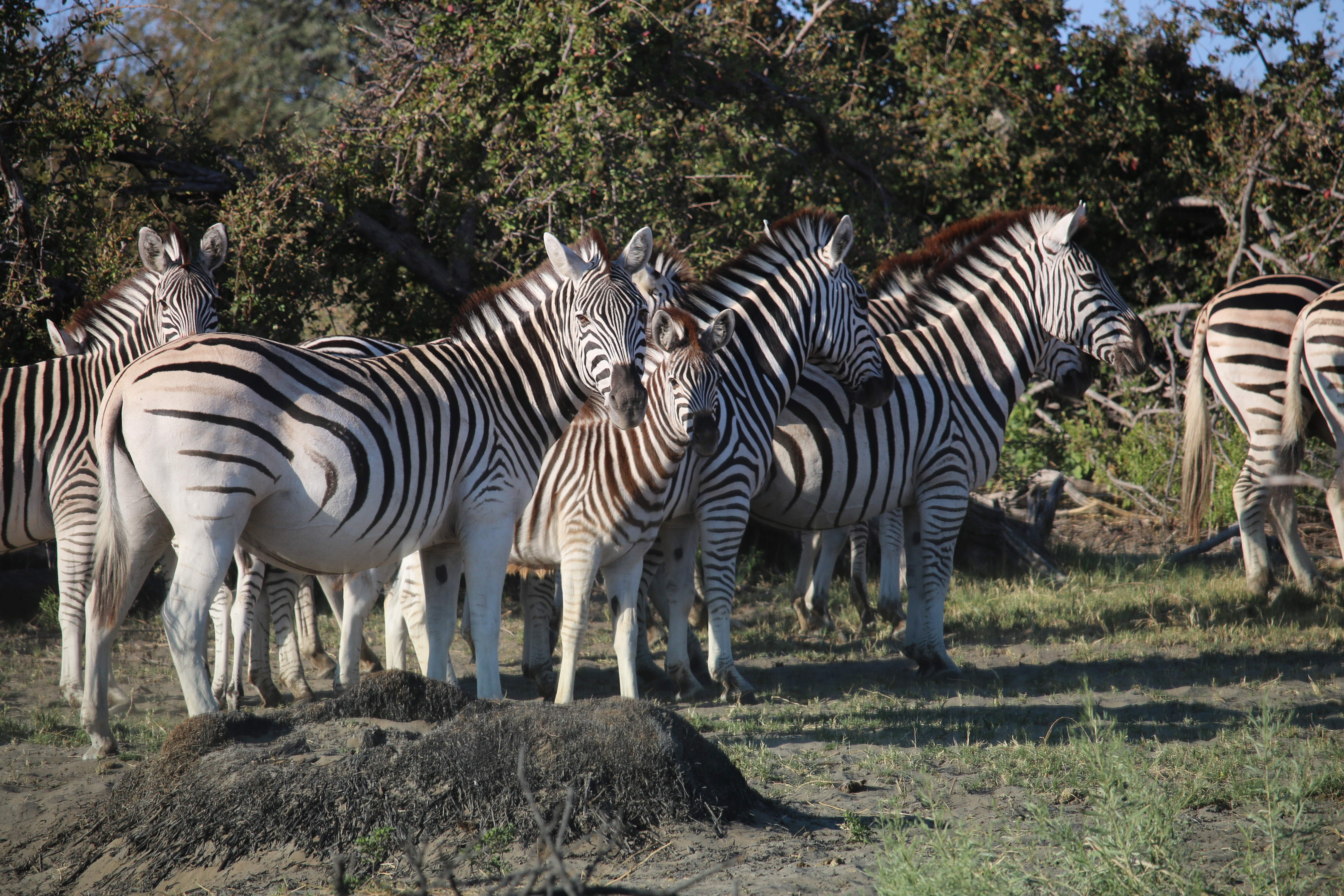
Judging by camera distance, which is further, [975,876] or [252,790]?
[252,790]

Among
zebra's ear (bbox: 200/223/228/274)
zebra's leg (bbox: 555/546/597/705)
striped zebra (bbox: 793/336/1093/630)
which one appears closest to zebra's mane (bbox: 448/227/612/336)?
zebra's leg (bbox: 555/546/597/705)

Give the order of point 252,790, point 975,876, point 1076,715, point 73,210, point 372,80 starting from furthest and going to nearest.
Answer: point 372,80
point 73,210
point 1076,715
point 252,790
point 975,876

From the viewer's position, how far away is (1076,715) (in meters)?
5.79

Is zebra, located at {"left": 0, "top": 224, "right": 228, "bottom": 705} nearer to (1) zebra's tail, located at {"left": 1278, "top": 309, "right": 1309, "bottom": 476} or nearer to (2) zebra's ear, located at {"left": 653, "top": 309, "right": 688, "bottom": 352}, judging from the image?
(2) zebra's ear, located at {"left": 653, "top": 309, "right": 688, "bottom": 352}

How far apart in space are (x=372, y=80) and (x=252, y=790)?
9.45m

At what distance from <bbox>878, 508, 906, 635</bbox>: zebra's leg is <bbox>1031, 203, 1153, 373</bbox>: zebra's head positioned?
188 cm

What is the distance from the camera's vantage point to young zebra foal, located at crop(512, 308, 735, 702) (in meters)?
5.66

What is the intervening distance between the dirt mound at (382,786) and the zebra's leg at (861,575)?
180 inches

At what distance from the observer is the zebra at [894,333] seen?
7727mm

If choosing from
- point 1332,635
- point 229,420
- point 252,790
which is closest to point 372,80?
point 229,420

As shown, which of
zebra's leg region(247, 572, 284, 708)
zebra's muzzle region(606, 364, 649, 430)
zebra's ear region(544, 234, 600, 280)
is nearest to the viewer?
zebra's muzzle region(606, 364, 649, 430)

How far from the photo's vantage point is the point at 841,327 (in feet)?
22.6

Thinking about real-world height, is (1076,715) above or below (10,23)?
below

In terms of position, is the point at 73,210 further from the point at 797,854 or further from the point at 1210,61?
the point at 1210,61
